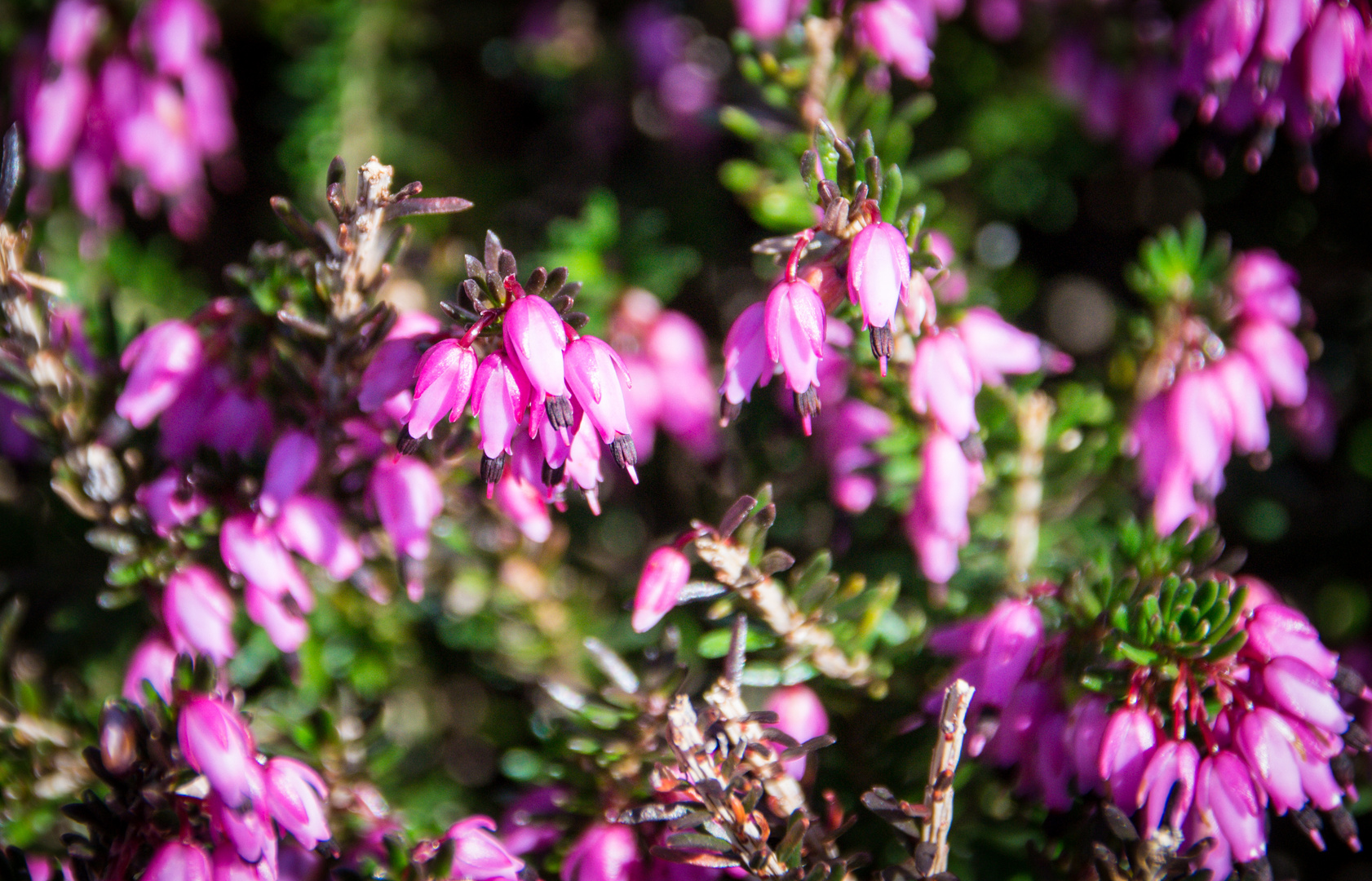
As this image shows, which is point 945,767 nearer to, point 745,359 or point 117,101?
point 745,359

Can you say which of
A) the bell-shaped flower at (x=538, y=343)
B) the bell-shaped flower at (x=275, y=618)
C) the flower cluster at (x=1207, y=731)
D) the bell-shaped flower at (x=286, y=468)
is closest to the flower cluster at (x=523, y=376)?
the bell-shaped flower at (x=538, y=343)

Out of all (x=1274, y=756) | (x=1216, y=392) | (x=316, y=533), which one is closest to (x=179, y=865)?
(x=316, y=533)

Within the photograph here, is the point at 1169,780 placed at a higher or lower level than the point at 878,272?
lower

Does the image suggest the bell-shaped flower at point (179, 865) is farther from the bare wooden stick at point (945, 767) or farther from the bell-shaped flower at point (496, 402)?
the bare wooden stick at point (945, 767)

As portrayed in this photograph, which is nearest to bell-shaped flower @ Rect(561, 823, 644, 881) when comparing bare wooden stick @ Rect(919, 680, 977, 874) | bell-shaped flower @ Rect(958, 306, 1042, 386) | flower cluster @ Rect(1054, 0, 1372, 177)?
bare wooden stick @ Rect(919, 680, 977, 874)

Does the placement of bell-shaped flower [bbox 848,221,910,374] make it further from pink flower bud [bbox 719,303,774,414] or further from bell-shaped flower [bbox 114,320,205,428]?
bell-shaped flower [bbox 114,320,205,428]

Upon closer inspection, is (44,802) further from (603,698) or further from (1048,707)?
(1048,707)

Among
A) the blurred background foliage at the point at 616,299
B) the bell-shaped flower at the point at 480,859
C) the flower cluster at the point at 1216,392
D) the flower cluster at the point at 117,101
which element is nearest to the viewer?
the bell-shaped flower at the point at 480,859
